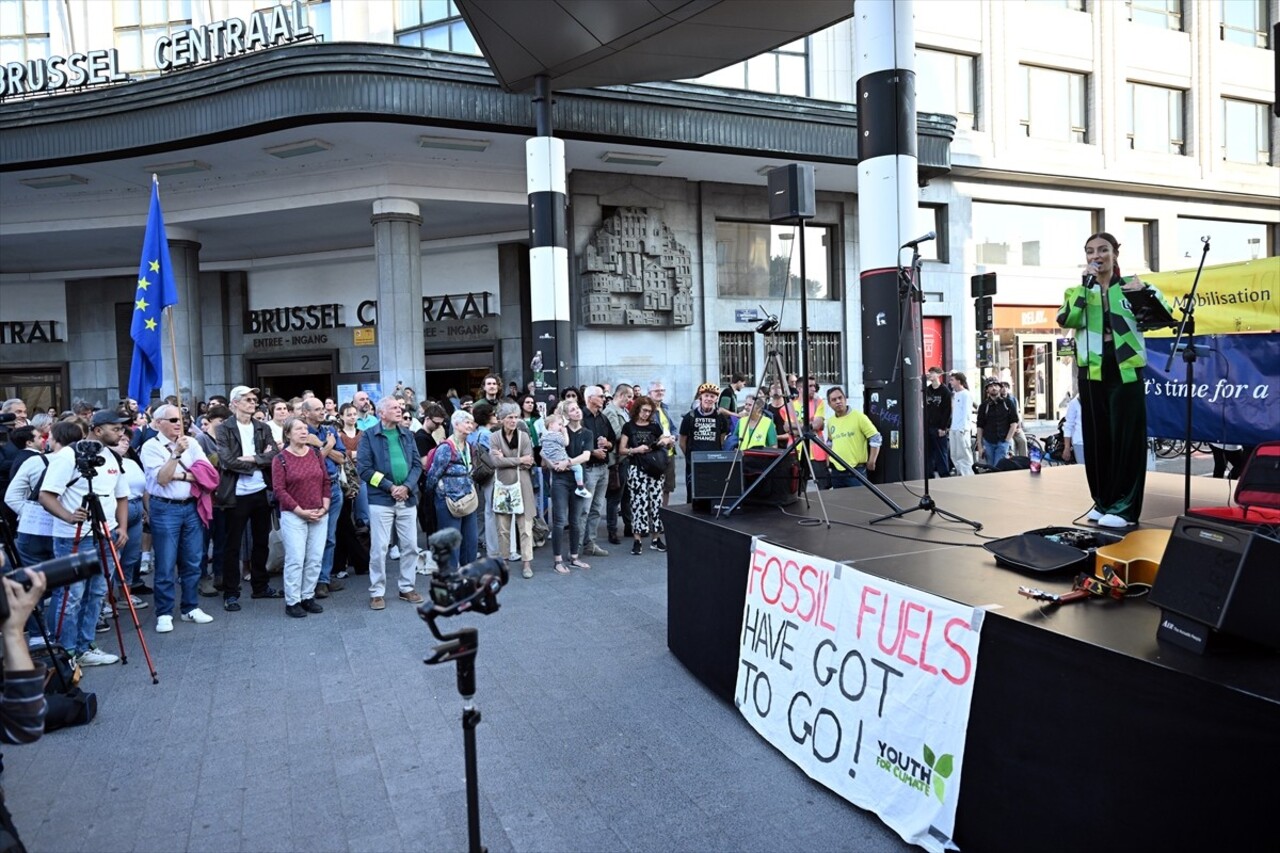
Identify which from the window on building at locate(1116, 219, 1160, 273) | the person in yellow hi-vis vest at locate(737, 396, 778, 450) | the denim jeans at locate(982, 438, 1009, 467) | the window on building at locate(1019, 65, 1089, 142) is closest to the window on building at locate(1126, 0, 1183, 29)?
the window on building at locate(1019, 65, 1089, 142)

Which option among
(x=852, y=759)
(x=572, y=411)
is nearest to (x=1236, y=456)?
(x=572, y=411)

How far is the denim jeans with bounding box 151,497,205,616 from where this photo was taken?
6848mm

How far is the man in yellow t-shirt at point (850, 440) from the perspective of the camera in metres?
9.17

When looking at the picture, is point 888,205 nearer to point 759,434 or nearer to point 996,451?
point 759,434

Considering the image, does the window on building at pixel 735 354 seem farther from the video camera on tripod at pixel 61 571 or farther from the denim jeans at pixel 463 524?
the video camera on tripod at pixel 61 571

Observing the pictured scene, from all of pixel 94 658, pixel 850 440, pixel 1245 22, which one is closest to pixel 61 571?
pixel 94 658

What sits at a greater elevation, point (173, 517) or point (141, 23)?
point (141, 23)

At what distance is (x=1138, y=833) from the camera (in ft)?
8.48

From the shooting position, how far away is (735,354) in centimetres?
1997

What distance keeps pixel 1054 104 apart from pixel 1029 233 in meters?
3.74

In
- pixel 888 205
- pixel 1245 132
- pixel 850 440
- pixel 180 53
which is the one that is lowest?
pixel 850 440

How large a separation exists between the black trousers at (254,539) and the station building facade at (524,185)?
8.08 meters

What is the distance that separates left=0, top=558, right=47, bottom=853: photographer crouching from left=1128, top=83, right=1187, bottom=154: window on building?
28867 mm

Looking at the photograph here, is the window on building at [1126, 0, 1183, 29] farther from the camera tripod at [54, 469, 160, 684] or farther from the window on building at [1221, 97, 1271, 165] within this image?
the camera tripod at [54, 469, 160, 684]
